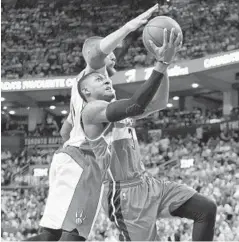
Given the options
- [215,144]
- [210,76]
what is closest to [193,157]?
[215,144]

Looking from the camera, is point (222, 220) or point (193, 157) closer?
point (222, 220)

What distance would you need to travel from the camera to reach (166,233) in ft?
34.9

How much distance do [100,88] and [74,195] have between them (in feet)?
2.61

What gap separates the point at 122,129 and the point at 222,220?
6734 millimetres

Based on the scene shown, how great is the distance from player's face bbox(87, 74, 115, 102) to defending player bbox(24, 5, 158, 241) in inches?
9.0

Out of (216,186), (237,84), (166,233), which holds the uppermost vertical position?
(237,84)

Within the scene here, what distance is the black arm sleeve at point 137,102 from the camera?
354cm

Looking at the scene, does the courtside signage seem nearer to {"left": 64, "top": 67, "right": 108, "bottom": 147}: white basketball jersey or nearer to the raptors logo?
{"left": 64, "top": 67, "right": 108, "bottom": 147}: white basketball jersey

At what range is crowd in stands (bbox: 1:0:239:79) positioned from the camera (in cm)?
1670

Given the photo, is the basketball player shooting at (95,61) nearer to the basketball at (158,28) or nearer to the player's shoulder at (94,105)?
the basketball at (158,28)

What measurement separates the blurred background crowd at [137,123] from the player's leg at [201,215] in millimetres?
6202

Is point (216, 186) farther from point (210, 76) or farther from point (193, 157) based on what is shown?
point (210, 76)

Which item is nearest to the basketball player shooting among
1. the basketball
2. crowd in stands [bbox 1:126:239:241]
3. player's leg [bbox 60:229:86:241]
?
the basketball

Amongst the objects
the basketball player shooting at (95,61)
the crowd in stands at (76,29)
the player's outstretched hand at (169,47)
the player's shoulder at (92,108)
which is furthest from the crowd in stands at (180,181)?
the player's outstretched hand at (169,47)
